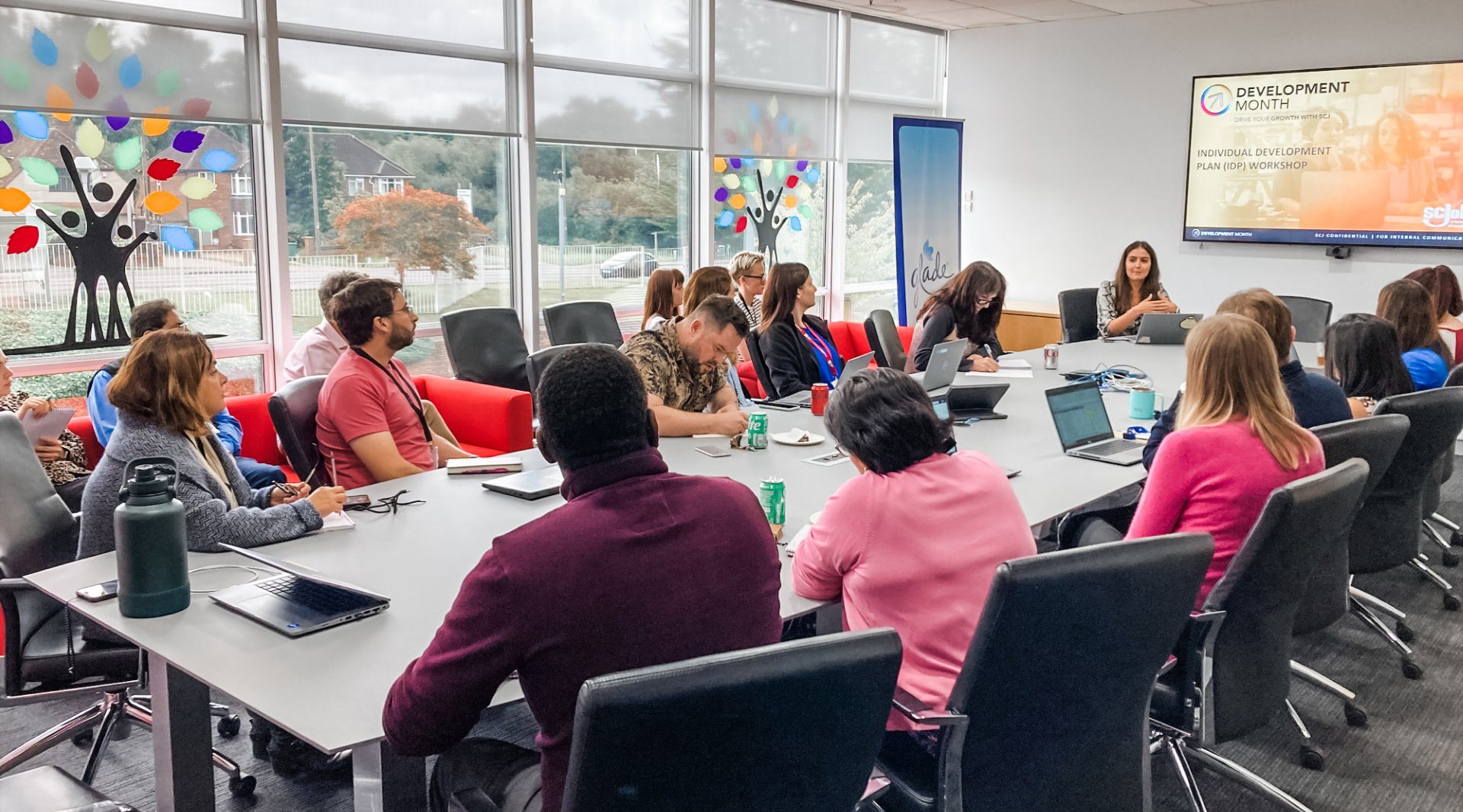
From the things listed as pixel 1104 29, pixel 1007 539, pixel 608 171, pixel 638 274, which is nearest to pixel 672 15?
pixel 608 171

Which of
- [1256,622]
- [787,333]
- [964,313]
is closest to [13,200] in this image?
[787,333]

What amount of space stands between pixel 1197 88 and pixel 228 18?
6745mm

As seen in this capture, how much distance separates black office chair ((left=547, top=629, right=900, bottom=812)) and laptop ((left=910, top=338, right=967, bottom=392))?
3129mm

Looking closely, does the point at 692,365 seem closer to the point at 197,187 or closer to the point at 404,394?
the point at 404,394

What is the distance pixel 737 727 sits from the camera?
1.36 m

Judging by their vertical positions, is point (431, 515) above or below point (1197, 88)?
below

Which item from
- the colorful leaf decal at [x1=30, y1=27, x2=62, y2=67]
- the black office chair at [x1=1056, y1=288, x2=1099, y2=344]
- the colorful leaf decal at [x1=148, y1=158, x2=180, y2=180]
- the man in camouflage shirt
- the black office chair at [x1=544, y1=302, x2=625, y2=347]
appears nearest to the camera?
the man in camouflage shirt

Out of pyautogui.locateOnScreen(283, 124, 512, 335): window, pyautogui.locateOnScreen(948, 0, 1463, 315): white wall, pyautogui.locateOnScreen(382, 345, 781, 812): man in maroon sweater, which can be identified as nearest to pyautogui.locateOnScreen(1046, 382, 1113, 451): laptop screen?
pyautogui.locateOnScreen(382, 345, 781, 812): man in maroon sweater

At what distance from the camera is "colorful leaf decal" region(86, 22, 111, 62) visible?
4.93 metres

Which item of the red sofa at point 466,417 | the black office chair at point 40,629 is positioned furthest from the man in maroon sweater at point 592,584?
the red sofa at point 466,417

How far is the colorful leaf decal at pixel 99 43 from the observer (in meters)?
4.93

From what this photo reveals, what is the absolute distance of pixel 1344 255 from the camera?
786 centimetres

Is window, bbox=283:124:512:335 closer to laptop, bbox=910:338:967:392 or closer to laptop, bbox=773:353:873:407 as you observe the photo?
laptop, bbox=773:353:873:407

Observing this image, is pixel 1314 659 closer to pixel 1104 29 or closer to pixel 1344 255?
pixel 1344 255
